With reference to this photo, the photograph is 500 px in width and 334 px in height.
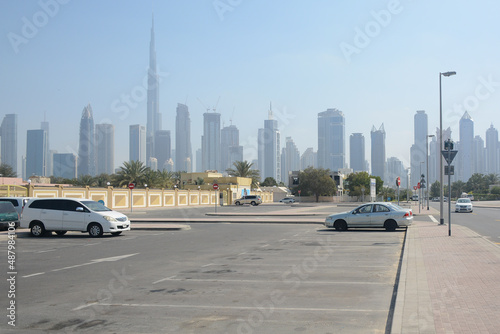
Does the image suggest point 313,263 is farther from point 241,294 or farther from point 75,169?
point 75,169

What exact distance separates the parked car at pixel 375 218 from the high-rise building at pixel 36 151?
127667mm

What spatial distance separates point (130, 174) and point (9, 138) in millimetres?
97829

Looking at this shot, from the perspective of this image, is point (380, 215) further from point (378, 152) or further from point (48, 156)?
point (378, 152)

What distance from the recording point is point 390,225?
24.2 metres

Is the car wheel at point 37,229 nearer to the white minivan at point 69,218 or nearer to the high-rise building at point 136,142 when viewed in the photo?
the white minivan at point 69,218

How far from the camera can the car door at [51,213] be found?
22531 millimetres

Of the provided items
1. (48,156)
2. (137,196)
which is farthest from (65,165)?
(137,196)

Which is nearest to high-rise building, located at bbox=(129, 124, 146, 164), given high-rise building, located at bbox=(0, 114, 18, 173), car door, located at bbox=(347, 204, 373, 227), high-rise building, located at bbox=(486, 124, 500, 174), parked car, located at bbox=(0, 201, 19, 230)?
high-rise building, located at bbox=(0, 114, 18, 173)

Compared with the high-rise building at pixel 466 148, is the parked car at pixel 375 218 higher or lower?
lower

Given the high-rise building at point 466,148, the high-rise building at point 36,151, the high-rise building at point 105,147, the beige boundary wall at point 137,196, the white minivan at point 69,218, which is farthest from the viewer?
the high-rise building at point 105,147

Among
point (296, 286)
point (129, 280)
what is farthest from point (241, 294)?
point (129, 280)

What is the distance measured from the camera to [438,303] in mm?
7777

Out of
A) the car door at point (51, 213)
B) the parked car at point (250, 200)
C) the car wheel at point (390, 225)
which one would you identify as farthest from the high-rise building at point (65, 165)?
the car wheel at point (390, 225)

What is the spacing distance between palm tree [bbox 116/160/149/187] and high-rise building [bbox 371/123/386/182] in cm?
12256
